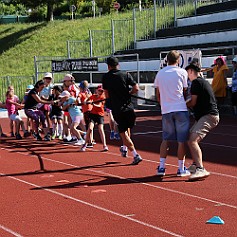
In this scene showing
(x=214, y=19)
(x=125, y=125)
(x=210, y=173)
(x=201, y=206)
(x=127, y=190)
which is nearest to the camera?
(x=201, y=206)

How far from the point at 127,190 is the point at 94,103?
4758 mm

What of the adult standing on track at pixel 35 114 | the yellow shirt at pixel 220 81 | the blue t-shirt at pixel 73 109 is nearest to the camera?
the blue t-shirt at pixel 73 109

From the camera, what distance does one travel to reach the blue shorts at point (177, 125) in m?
9.91

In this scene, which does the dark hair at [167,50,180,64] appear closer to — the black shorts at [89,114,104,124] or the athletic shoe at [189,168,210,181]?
the athletic shoe at [189,168,210,181]

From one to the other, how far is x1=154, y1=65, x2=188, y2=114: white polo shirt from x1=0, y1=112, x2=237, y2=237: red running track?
1.23 m

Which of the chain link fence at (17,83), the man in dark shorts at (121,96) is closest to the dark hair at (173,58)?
the man in dark shorts at (121,96)

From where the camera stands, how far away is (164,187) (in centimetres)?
952

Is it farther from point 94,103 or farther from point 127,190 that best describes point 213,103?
point 94,103

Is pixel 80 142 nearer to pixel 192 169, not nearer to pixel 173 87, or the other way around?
pixel 192 169

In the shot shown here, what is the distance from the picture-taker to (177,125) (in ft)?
32.7

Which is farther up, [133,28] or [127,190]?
[133,28]

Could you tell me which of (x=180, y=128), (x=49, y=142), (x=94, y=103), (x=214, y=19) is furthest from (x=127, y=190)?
(x=214, y=19)

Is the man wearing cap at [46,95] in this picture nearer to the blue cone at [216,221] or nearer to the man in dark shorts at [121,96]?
the man in dark shorts at [121,96]

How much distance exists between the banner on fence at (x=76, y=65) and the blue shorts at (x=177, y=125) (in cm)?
1893
